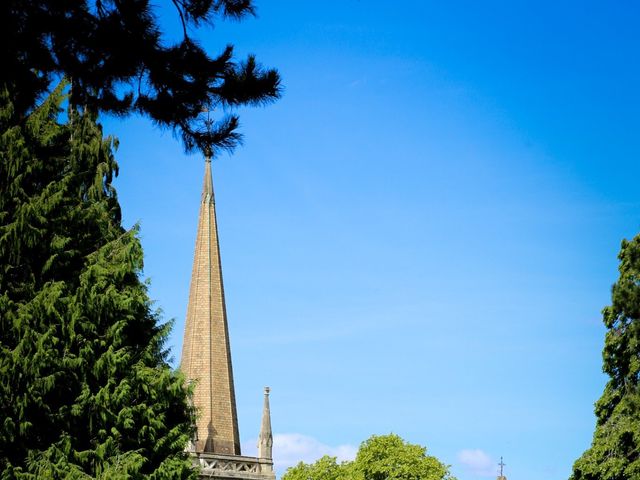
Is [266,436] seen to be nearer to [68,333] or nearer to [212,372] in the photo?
[212,372]

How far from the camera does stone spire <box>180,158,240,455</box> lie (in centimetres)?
4616

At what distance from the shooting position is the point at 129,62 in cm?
1582

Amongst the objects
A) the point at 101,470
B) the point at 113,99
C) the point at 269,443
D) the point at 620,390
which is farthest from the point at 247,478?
the point at 113,99

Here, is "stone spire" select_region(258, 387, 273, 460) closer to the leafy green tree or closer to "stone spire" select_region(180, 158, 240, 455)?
"stone spire" select_region(180, 158, 240, 455)

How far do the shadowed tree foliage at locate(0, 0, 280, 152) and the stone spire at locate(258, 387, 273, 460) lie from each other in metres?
32.6

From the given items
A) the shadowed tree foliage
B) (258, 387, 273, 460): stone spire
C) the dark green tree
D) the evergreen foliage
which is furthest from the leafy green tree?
the shadowed tree foliage

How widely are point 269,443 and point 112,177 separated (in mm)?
21952

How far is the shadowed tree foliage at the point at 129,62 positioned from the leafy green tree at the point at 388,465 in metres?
46.4

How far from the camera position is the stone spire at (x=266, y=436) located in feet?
154

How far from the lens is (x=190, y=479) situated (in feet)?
84.3

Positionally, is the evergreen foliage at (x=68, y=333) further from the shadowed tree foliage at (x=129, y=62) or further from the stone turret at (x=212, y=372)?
the stone turret at (x=212, y=372)

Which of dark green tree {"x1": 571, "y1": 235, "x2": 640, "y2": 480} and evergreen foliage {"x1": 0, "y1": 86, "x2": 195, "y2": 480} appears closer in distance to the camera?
evergreen foliage {"x1": 0, "y1": 86, "x2": 195, "y2": 480}

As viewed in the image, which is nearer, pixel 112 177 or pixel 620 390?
pixel 112 177

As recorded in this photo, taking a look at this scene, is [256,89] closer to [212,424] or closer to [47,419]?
[47,419]
